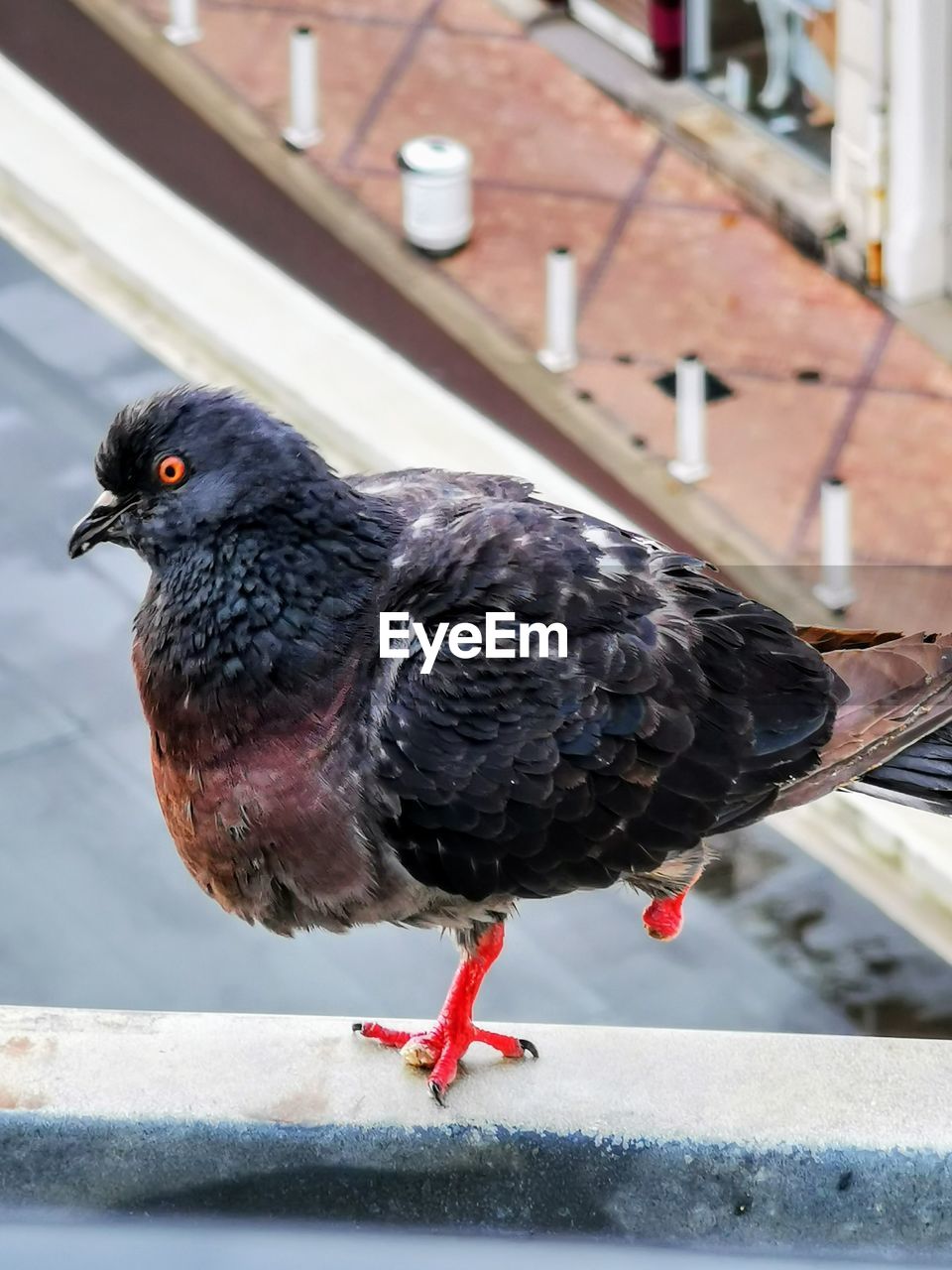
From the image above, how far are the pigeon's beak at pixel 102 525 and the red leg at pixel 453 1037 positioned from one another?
1179mm

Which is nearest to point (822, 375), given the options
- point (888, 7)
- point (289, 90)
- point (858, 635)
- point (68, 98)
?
point (888, 7)

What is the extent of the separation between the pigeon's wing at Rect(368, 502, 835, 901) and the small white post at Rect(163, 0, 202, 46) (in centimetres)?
1027

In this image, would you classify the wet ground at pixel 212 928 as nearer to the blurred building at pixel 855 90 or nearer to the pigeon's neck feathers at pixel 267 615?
the pigeon's neck feathers at pixel 267 615

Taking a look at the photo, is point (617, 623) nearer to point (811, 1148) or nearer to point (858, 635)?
point (858, 635)

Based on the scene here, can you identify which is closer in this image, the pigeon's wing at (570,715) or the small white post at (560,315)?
the pigeon's wing at (570,715)

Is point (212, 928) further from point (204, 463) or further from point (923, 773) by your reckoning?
point (204, 463)

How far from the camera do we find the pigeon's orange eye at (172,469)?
3.94 m

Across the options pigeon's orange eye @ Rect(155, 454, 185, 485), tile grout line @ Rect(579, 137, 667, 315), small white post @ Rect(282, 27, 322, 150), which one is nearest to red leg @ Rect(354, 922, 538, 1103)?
pigeon's orange eye @ Rect(155, 454, 185, 485)

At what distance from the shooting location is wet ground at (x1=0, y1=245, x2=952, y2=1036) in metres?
6.79

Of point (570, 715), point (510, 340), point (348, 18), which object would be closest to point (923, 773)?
point (570, 715)

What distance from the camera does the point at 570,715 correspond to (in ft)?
13.6

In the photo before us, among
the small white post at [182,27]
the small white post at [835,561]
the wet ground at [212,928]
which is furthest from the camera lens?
the small white post at [182,27]

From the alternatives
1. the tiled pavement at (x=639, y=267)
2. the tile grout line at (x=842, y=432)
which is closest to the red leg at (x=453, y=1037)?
the tiled pavement at (x=639, y=267)

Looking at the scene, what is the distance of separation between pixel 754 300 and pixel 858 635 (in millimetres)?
7537
